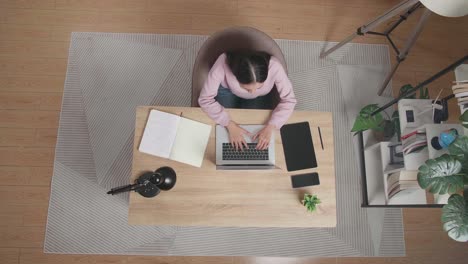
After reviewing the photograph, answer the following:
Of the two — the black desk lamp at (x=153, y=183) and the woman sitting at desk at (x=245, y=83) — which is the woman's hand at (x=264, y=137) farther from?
the black desk lamp at (x=153, y=183)

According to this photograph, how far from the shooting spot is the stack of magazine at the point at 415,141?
1582 mm

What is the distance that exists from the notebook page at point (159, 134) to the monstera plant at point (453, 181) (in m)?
1.02

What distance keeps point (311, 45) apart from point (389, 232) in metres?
1.38

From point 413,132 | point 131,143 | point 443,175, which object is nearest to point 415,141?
point 413,132

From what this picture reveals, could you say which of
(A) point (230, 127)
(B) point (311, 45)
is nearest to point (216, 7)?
(B) point (311, 45)

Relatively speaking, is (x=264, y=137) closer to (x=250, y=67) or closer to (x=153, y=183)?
(x=250, y=67)

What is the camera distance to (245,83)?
145 cm

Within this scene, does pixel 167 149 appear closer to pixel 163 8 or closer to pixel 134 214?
pixel 134 214

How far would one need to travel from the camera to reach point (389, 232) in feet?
7.27

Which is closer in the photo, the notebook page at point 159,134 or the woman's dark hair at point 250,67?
the woman's dark hair at point 250,67

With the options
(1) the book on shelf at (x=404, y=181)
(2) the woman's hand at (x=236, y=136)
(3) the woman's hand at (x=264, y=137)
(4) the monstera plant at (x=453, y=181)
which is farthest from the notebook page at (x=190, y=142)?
(1) the book on shelf at (x=404, y=181)

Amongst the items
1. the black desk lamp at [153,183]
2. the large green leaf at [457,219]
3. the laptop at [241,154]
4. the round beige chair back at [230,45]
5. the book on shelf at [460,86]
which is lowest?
the large green leaf at [457,219]

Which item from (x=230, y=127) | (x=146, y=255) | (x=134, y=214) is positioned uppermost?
(x=230, y=127)

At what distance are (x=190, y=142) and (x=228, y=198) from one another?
12.0 inches
